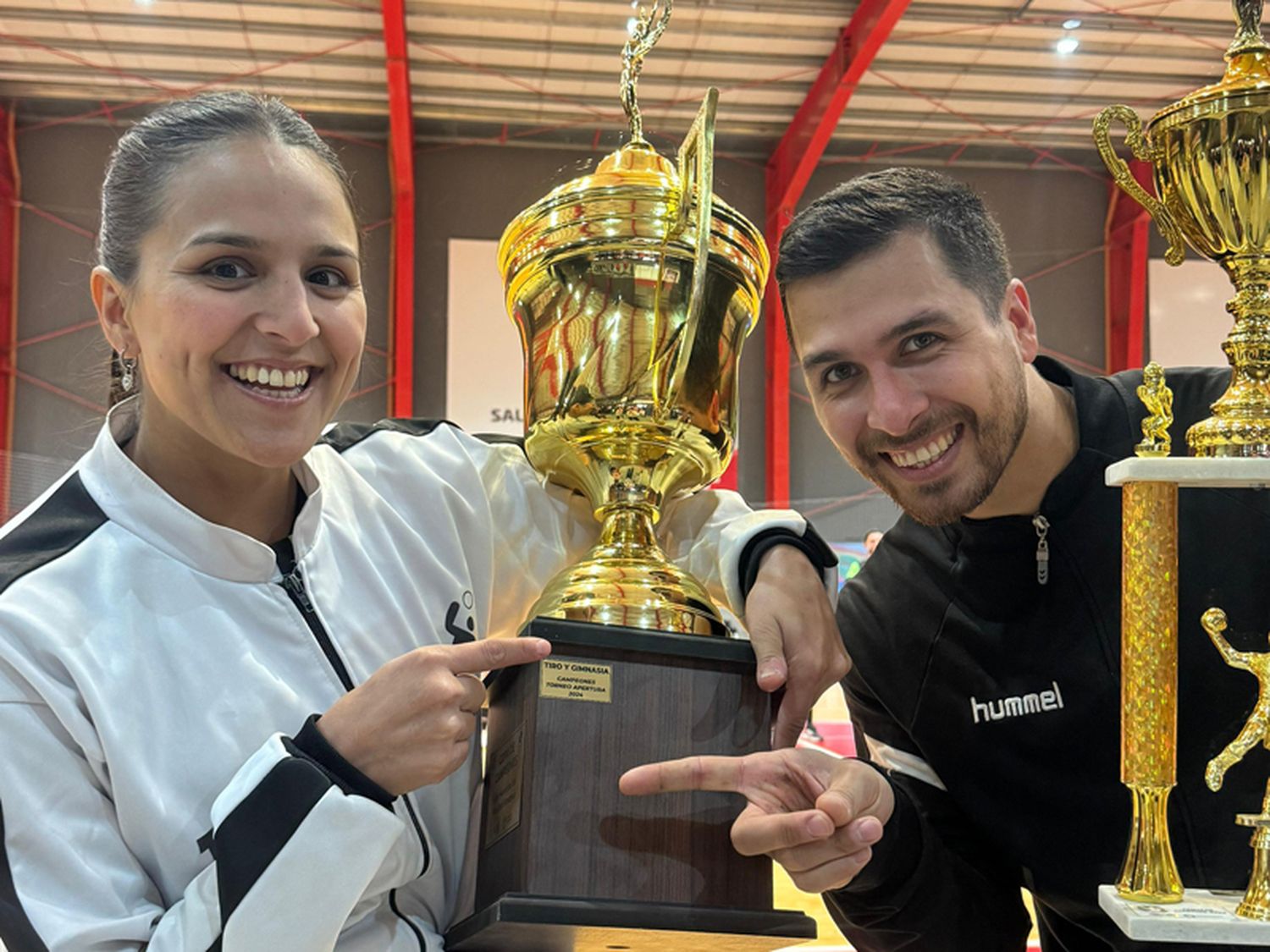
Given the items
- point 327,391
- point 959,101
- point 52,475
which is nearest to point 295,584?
point 327,391

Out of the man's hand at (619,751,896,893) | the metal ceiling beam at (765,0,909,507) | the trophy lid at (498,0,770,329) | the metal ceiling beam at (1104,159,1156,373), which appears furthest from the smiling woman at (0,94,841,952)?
the metal ceiling beam at (1104,159,1156,373)

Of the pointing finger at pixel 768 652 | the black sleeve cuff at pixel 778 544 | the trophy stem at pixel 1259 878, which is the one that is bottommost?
the trophy stem at pixel 1259 878

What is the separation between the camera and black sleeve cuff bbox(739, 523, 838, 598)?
139 centimetres

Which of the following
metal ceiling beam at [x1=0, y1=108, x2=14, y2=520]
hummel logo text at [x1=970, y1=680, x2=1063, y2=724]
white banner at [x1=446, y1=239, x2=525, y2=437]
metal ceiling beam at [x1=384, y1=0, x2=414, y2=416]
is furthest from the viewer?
white banner at [x1=446, y1=239, x2=525, y2=437]

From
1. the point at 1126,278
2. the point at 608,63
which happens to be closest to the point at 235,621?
the point at 608,63

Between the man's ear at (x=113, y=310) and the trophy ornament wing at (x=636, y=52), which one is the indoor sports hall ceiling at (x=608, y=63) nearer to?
the trophy ornament wing at (x=636, y=52)

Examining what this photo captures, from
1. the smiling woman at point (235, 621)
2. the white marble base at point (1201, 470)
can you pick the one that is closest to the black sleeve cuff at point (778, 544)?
the smiling woman at point (235, 621)

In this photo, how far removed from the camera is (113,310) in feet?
3.96

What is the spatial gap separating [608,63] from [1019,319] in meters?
7.41

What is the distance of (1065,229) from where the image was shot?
9883mm

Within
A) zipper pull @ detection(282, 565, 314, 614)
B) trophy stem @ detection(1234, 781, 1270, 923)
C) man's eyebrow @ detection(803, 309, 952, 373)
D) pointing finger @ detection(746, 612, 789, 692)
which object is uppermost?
man's eyebrow @ detection(803, 309, 952, 373)

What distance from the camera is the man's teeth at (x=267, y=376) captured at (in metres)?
1.15

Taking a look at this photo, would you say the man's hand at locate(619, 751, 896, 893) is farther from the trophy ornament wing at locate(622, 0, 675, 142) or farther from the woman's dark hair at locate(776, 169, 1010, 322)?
the trophy ornament wing at locate(622, 0, 675, 142)

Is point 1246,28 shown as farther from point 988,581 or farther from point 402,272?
point 402,272
